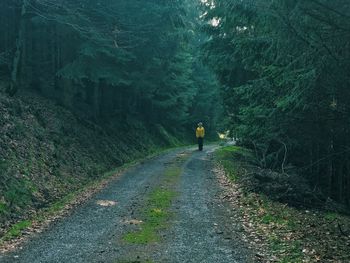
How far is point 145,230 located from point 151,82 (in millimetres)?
19209

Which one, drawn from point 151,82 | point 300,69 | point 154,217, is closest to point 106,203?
point 154,217

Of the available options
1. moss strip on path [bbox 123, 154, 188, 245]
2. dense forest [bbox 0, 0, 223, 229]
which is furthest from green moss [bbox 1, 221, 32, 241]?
→ moss strip on path [bbox 123, 154, 188, 245]

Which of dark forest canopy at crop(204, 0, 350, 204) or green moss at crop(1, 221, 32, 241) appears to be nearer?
dark forest canopy at crop(204, 0, 350, 204)

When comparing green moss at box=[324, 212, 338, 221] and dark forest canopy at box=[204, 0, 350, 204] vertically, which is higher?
dark forest canopy at box=[204, 0, 350, 204]

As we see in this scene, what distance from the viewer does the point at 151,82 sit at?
28.4 meters

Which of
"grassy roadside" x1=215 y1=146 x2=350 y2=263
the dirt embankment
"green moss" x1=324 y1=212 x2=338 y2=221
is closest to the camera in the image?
"grassy roadside" x1=215 y1=146 x2=350 y2=263

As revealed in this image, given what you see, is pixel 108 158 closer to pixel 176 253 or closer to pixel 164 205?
pixel 164 205

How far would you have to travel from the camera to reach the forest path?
330 inches

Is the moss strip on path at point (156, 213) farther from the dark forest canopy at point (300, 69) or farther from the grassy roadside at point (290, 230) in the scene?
the dark forest canopy at point (300, 69)

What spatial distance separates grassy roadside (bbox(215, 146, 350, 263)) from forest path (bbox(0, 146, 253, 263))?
479 millimetres

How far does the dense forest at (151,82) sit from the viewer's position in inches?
386

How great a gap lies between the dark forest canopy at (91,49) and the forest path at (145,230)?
32.1 ft

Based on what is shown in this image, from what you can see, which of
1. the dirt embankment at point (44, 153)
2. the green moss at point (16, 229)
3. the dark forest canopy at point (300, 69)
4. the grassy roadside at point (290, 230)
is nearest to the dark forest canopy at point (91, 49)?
the dirt embankment at point (44, 153)

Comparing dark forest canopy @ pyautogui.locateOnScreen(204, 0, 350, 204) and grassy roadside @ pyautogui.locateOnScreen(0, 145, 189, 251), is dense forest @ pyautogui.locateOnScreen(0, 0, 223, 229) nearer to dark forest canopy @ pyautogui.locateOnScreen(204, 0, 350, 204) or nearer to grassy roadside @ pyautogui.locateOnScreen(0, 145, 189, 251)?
grassy roadside @ pyautogui.locateOnScreen(0, 145, 189, 251)
